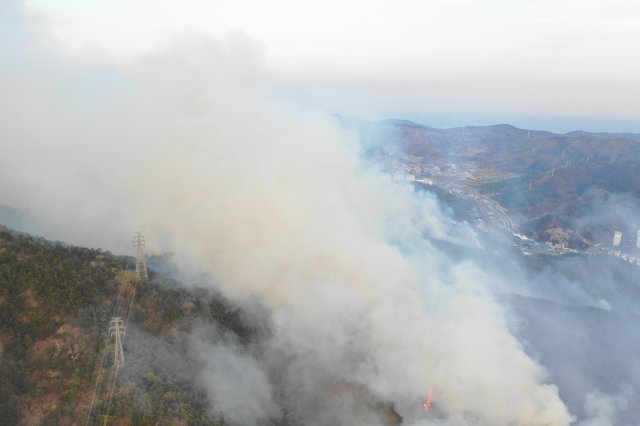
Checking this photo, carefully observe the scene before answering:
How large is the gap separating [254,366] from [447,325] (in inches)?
499

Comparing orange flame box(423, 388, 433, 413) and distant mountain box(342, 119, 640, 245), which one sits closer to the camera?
orange flame box(423, 388, 433, 413)

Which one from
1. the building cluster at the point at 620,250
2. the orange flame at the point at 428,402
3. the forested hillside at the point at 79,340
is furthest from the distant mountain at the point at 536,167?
the forested hillside at the point at 79,340

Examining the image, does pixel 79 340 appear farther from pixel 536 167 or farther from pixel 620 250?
pixel 536 167

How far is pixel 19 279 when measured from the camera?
2964 centimetres

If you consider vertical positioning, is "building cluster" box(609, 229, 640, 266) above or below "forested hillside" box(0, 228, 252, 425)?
above

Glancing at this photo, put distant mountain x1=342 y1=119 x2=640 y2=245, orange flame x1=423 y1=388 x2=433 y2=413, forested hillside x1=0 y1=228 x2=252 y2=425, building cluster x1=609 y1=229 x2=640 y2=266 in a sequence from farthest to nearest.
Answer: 1. distant mountain x1=342 y1=119 x2=640 y2=245
2. building cluster x1=609 y1=229 x2=640 y2=266
3. orange flame x1=423 y1=388 x2=433 y2=413
4. forested hillside x1=0 y1=228 x2=252 y2=425

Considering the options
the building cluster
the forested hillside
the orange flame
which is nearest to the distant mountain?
the building cluster

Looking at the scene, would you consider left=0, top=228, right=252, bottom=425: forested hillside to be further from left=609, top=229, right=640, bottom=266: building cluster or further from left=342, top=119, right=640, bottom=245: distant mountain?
left=342, top=119, right=640, bottom=245: distant mountain

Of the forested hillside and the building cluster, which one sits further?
the building cluster

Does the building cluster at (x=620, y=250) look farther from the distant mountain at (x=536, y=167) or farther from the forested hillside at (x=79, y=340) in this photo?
the forested hillside at (x=79, y=340)

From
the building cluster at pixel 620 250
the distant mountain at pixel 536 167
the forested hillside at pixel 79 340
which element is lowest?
the forested hillside at pixel 79 340

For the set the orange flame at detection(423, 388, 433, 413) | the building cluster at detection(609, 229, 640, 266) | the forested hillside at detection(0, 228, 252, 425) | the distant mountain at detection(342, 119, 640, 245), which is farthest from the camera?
the distant mountain at detection(342, 119, 640, 245)

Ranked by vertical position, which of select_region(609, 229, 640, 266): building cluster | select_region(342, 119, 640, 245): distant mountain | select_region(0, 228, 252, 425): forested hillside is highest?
select_region(342, 119, 640, 245): distant mountain

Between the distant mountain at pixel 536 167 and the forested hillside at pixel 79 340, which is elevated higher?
the distant mountain at pixel 536 167
